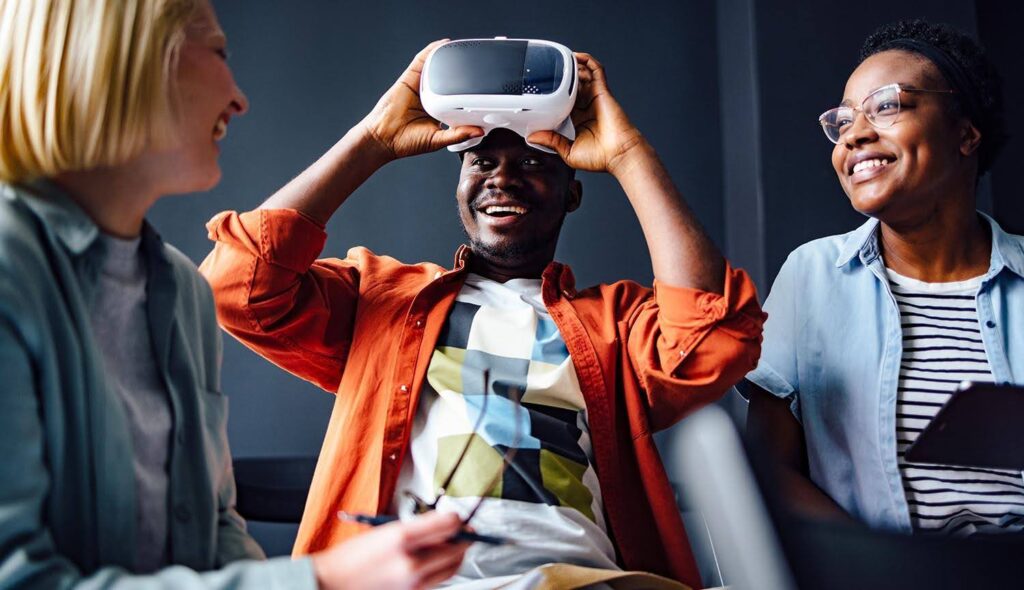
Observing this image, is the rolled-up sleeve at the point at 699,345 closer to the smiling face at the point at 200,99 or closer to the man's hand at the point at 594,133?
the man's hand at the point at 594,133

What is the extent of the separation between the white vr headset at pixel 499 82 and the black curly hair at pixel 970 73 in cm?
66

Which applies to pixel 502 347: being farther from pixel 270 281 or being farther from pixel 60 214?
pixel 60 214

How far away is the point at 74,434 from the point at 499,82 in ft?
3.39

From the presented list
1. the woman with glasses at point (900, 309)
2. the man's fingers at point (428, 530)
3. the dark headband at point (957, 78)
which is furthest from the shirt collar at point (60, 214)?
the dark headband at point (957, 78)

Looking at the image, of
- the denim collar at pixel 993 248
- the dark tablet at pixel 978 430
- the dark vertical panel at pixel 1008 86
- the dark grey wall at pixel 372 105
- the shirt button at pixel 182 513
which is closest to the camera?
the shirt button at pixel 182 513

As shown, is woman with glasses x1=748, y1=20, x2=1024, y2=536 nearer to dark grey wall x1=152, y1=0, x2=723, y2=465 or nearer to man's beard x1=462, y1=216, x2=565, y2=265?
man's beard x1=462, y1=216, x2=565, y2=265

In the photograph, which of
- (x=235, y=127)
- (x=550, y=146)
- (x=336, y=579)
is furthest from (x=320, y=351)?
(x=235, y=127)

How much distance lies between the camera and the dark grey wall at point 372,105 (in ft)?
8.99

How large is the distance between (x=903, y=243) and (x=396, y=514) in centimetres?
103

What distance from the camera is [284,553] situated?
2670 mm

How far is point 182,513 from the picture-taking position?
0.94 metres

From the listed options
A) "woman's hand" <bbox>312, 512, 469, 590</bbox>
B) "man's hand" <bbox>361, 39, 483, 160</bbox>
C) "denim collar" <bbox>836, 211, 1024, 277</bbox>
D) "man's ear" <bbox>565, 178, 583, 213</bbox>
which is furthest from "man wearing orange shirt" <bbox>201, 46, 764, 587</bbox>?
"woman's hand" <bbox>312, 512, 469, 590</bbox>

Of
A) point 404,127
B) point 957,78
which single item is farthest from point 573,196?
point 957,78

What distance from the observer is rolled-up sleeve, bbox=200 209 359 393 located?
160cm
